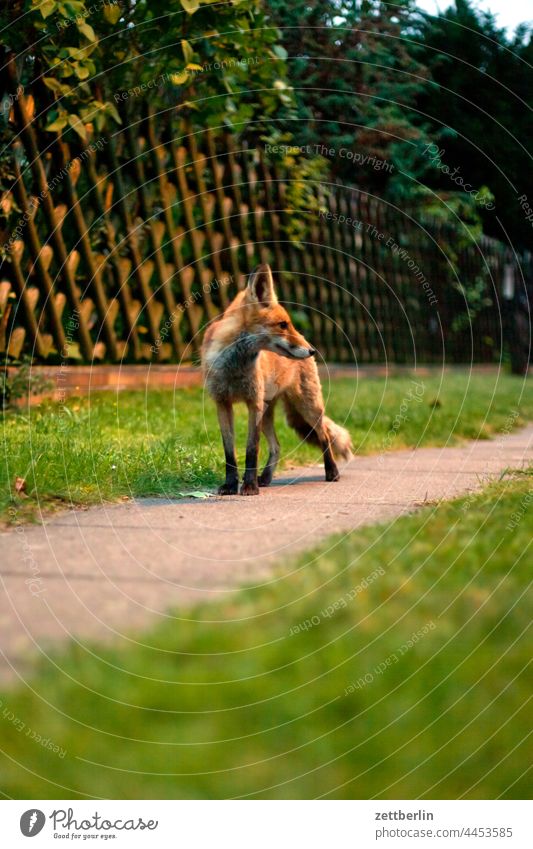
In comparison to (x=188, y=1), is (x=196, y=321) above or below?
below

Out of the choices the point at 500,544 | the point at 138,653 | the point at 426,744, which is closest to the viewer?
the point at 426,744

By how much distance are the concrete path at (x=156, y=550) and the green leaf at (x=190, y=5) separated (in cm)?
258

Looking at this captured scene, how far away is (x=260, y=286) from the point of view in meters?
5.41

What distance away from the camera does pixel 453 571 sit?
2951 mm

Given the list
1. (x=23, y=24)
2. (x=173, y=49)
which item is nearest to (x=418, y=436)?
(x=173, y=49)

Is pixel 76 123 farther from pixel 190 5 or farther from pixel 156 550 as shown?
pixel 156 550

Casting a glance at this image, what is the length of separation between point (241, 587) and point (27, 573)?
574 mm

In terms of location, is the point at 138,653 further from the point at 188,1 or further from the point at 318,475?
the point at 188,1

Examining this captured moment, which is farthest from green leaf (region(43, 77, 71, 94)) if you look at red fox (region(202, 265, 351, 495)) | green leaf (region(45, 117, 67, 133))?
red fox (region(202, 265, 351, 495))

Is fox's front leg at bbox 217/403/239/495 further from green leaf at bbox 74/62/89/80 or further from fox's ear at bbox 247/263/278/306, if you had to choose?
green leaf at bbox 74/62/89/80

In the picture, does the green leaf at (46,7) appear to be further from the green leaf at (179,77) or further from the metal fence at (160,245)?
the metal fence at (160,245)

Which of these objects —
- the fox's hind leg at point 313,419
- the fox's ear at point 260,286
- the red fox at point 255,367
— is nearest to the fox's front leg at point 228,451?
the red fox at point 255,367

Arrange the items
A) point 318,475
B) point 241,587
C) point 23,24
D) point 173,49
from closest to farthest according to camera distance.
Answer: point 241,587 < point 318,475 < point 23,24 < point 173,49
